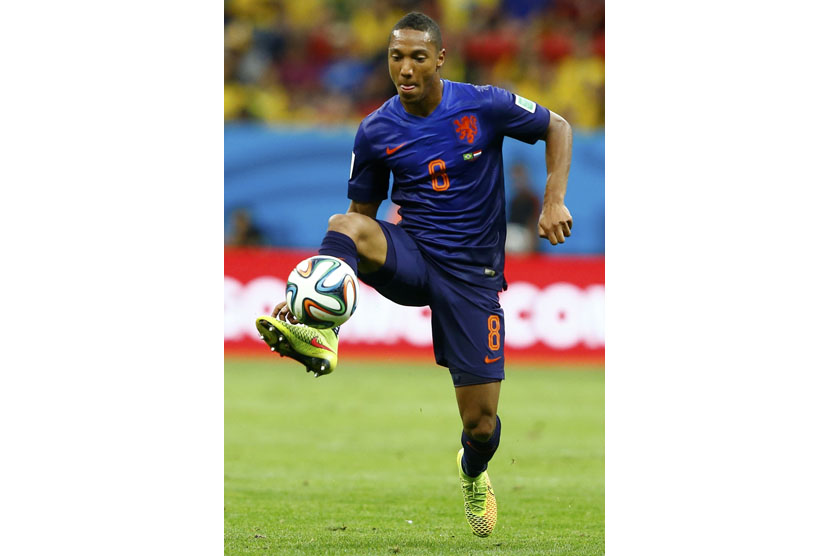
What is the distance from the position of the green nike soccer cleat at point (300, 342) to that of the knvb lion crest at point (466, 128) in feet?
4.74

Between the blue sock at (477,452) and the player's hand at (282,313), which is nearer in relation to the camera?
the player's hand at (282,313)

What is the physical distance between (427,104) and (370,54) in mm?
13166

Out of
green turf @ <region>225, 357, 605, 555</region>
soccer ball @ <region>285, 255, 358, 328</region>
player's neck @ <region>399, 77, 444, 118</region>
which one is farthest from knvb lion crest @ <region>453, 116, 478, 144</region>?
green turf @ <region>225, 357, 605, 555</region>

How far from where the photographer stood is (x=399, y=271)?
622 centimetres

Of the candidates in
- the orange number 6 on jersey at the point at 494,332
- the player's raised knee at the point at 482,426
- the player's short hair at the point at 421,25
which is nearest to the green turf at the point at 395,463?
the player's raised knee at the point at 482,426

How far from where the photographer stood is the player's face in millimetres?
6117

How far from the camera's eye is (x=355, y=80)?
19.1m

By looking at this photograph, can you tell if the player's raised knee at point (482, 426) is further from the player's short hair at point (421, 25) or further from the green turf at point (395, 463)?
the player's short hair at point (421, 25)

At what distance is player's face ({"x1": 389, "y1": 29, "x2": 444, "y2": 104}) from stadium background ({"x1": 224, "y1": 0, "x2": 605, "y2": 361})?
8714 mm

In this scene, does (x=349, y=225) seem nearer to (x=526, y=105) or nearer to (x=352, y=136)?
(x=526, y=105)

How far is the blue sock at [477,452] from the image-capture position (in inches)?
269

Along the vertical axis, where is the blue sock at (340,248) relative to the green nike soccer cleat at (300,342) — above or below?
above
